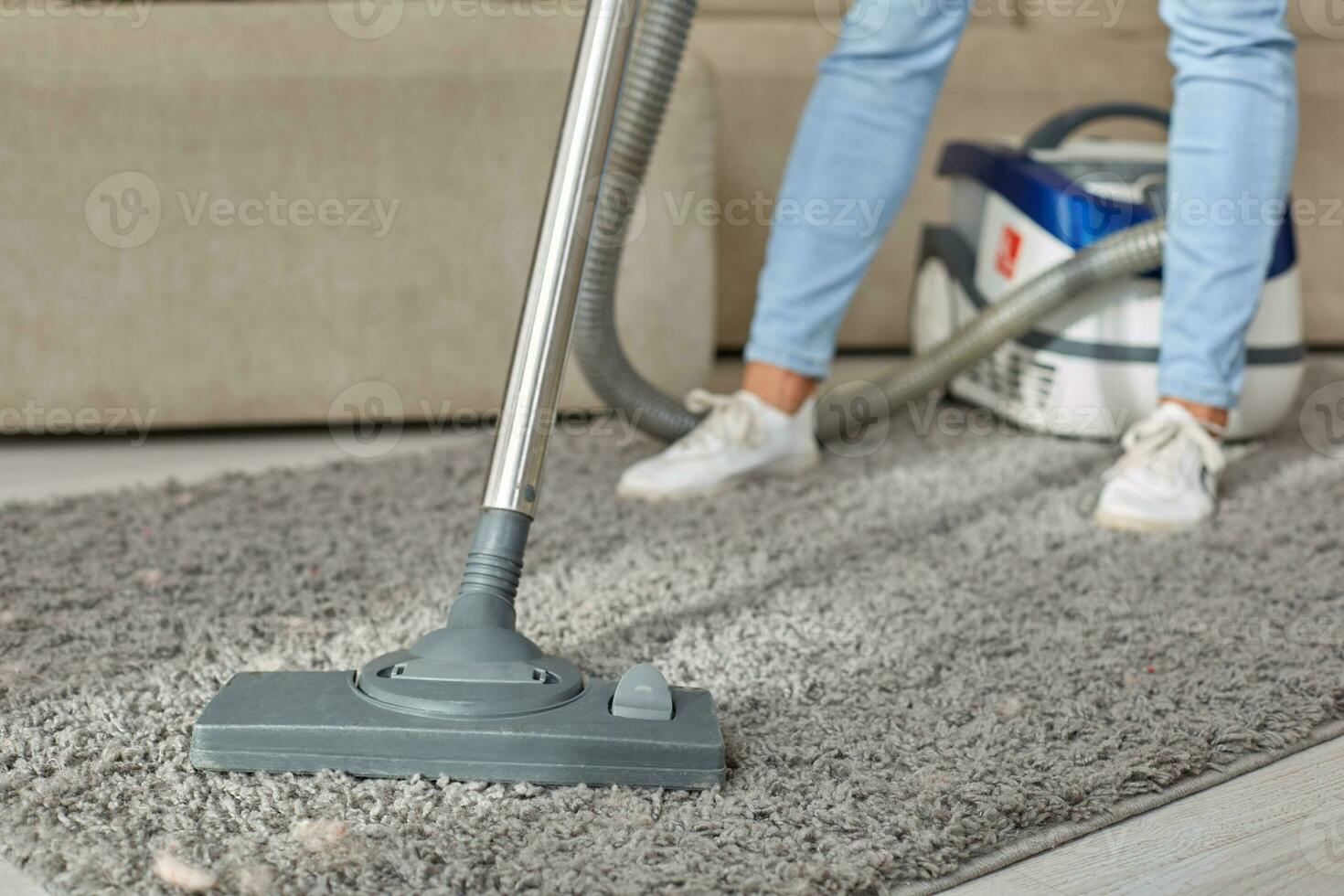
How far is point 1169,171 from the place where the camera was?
121cm

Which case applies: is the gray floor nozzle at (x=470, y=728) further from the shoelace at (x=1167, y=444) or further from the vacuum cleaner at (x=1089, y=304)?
the vacuum cleaner at (x=1089, y=304)

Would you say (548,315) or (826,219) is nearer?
(548,315)

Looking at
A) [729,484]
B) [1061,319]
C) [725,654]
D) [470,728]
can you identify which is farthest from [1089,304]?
[470,728]

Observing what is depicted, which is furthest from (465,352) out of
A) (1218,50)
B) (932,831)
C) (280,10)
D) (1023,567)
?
(932,831)

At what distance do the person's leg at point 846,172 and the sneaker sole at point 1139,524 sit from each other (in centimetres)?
29

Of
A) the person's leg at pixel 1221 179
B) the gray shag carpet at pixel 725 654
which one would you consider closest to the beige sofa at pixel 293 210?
the gray shag carpet at pixel 725 654

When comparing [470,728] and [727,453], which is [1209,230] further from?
[470,728]

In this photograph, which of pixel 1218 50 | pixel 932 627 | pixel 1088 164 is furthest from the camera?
pixel 1088 164

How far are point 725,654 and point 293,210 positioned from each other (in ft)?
2.61

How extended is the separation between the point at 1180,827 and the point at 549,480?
71 centimetres

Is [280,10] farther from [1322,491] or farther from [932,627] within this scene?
[1322,491]

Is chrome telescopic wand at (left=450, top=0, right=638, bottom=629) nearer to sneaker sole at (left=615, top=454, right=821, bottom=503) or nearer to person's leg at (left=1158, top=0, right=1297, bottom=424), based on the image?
sneaker sole at (left=615, top=454, right=821, bottom=503)

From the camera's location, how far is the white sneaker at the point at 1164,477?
1.12 m

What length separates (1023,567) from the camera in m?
1.01
